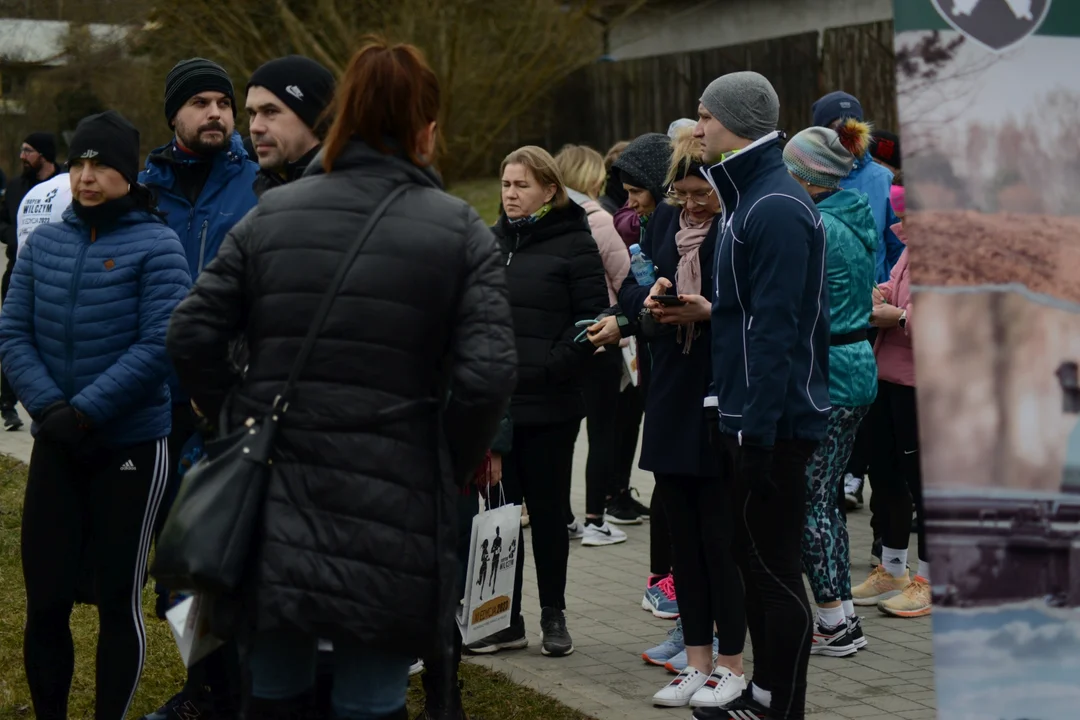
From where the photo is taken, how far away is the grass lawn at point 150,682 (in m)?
5.19

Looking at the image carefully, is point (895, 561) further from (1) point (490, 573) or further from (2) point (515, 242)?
(2) point (515, 242)

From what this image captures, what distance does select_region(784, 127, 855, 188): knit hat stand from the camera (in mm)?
5484

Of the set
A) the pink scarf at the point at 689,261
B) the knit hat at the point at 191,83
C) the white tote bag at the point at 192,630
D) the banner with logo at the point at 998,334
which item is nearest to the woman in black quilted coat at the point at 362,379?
the white tote bag at the point at 192,630

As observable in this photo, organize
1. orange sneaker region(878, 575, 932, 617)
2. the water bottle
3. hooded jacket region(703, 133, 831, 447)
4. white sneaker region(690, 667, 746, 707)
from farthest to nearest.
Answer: orange sneaker region(878, 575, 932, 617), the water bottle, white sneaker region(690, 667, 746, 707), hooded jacket region(703, 133, 831, 447)

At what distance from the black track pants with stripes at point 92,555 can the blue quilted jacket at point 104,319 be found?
0.13 metres

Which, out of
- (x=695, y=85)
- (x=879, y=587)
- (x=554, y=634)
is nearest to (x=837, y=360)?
(x=879, y=587)

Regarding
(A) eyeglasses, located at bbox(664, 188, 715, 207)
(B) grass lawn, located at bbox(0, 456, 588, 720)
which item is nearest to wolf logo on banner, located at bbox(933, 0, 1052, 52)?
(A) eyeglasses, located at bbox(664, 188, 715, 207)

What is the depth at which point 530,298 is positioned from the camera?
5762mm

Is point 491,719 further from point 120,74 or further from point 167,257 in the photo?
point 120,74

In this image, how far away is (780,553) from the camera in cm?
443

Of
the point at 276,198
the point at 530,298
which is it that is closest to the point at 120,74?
the point at 530,298

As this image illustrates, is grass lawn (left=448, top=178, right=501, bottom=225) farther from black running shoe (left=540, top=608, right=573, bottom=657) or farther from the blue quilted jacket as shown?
the blue quilted jacket

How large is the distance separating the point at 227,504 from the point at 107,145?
183 cm

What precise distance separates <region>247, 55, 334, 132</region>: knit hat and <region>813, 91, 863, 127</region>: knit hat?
3.56 metres
